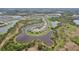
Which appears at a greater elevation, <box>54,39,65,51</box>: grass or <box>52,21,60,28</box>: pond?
<box>52,21,60,28</box>: pond

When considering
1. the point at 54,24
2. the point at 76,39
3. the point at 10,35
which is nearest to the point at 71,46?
the point at 76,39

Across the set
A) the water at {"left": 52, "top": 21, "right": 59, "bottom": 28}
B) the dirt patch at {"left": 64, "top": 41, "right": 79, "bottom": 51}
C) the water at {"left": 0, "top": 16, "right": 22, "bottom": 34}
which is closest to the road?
the water at {"left": 0, "top": 16, "right": 22, "bottom": 34}

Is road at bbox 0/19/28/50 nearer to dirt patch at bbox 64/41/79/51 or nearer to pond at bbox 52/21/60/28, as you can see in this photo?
pond at bbox 52/21/60/28

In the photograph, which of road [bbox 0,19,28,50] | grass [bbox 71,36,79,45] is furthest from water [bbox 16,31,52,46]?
grass [bbox 71,36,79,45]

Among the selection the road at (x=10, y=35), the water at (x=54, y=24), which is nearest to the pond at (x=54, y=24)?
the water at (x=54, y=24)

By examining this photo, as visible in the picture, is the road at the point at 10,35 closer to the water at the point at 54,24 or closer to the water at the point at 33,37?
the water at the point at 33,37

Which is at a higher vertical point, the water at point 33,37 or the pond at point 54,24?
the pond at point 54,24

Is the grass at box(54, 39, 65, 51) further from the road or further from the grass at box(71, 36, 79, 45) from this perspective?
the road

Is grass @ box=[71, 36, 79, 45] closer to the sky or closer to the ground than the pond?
closer to the ground

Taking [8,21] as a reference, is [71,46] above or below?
below

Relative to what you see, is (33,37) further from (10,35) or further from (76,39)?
(76,39)

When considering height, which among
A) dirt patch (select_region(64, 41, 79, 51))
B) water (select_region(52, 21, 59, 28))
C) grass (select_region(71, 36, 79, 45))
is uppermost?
water (select_region(52, 21, 59, 28))
